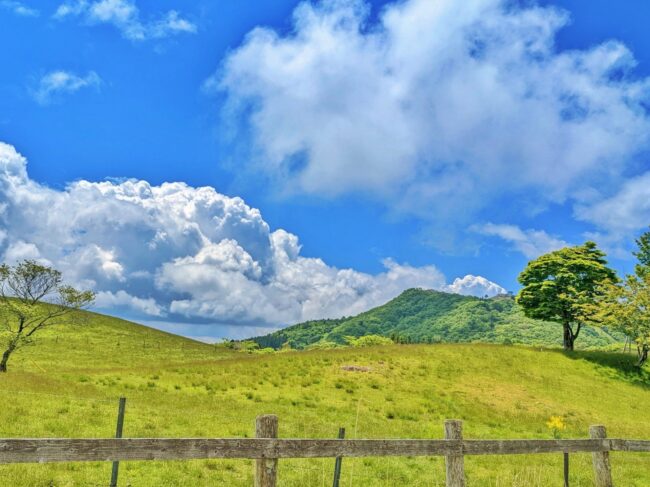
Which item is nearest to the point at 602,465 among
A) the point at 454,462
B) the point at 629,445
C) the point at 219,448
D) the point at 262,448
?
the point at 629,445

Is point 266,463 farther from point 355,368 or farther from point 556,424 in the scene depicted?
point 355,368

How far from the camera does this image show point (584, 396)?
39.8 m

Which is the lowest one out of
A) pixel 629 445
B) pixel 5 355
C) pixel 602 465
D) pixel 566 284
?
pixel 602 465

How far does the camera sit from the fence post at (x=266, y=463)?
635 centimetres

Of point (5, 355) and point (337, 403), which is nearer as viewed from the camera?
point (337, 403)

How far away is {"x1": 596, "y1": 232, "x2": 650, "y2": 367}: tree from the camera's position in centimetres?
4616

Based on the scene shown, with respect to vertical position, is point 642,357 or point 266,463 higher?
point 642,357

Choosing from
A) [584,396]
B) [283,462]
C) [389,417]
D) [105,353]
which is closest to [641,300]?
[584,396]

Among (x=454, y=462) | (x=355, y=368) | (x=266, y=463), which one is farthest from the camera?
(x=355, y=368)

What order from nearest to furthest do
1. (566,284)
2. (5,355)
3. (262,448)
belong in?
(262,448)
(5,355)
(566,284)

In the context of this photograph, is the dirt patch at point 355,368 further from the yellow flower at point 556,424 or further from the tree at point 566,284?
the tree at point 566,284

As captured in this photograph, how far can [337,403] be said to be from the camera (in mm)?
30875

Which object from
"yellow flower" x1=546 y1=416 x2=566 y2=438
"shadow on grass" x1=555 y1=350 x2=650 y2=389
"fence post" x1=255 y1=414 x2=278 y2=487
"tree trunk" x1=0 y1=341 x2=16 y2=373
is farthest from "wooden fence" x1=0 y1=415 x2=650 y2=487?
"shadow on grass" x1=555 y1=350 x2=650 y2=389

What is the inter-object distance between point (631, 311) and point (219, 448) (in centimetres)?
5138
